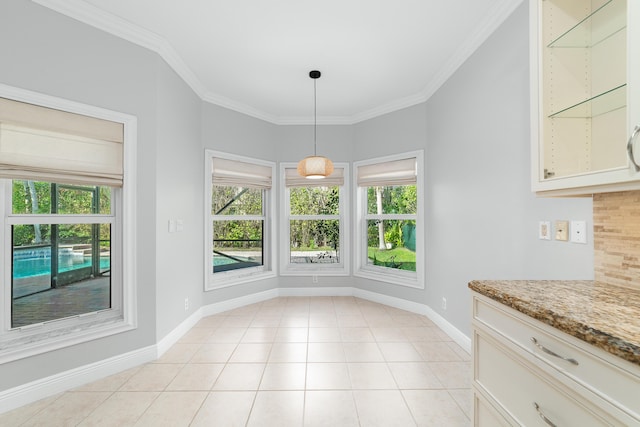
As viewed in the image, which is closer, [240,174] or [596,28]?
[596,28]

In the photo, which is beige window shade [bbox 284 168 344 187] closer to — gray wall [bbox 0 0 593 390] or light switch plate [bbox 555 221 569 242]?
gray wall [bbox 0 0 593 390]

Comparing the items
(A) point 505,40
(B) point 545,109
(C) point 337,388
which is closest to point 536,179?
(B) point 545,109

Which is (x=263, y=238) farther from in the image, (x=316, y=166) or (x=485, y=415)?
(x=485, y=415)

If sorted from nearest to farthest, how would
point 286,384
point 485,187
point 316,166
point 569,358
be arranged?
point 569,358
point 286,384
point 485,187
point 316,166

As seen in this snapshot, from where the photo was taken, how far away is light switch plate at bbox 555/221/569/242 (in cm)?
172

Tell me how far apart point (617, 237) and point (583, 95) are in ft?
2.29

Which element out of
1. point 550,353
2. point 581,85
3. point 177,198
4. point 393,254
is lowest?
point 393,254

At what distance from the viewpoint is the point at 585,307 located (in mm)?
1068

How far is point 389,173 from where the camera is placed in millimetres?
4199

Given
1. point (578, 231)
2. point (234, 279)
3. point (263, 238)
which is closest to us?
point (578, 231)

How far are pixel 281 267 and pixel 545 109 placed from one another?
387 cm

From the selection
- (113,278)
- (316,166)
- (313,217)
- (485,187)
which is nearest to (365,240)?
(313,217)

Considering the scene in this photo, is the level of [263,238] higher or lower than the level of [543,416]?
higher

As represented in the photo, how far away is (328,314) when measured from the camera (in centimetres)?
384
